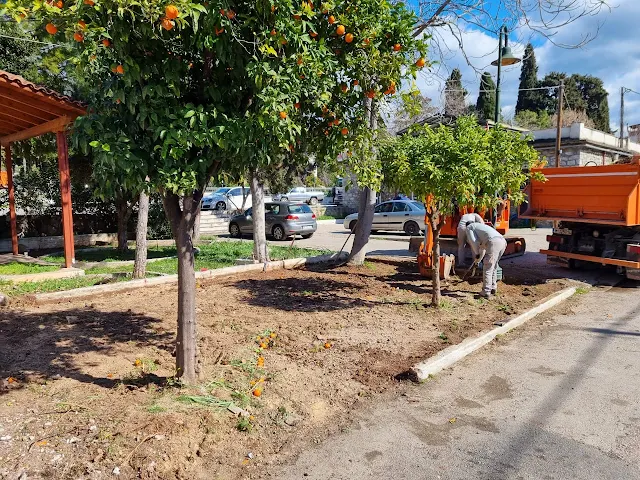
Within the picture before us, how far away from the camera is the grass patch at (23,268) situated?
919 centimetres

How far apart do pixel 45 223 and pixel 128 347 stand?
11591 millimetres

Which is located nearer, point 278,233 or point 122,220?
point 122,220

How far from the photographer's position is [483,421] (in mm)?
3928

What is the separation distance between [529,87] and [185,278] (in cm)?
5339

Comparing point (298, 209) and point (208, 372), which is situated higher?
point (298, 209)

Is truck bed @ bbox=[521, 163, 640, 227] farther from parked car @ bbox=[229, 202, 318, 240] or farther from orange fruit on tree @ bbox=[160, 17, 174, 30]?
parked car @ bbox=[229, 202, 318, 240]

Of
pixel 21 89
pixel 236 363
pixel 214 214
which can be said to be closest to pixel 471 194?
pixel 236 363

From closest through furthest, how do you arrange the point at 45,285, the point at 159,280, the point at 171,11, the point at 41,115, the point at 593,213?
the point at 171,11 → the point at 45,285 → the point at 159,280 → the point at 41,115 → the point at 593,213

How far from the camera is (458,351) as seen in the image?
5367 millimetres

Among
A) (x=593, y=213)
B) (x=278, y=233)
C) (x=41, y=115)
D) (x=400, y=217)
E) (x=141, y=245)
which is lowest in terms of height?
(x=278, y=233)

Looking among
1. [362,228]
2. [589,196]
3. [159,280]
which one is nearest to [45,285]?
[159,280]

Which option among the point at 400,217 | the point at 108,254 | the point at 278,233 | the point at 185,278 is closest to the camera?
the point at 185,278

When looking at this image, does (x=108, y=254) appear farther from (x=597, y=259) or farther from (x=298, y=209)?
(x=597, y=259)

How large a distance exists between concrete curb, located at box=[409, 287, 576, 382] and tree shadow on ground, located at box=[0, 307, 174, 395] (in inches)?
98.2
